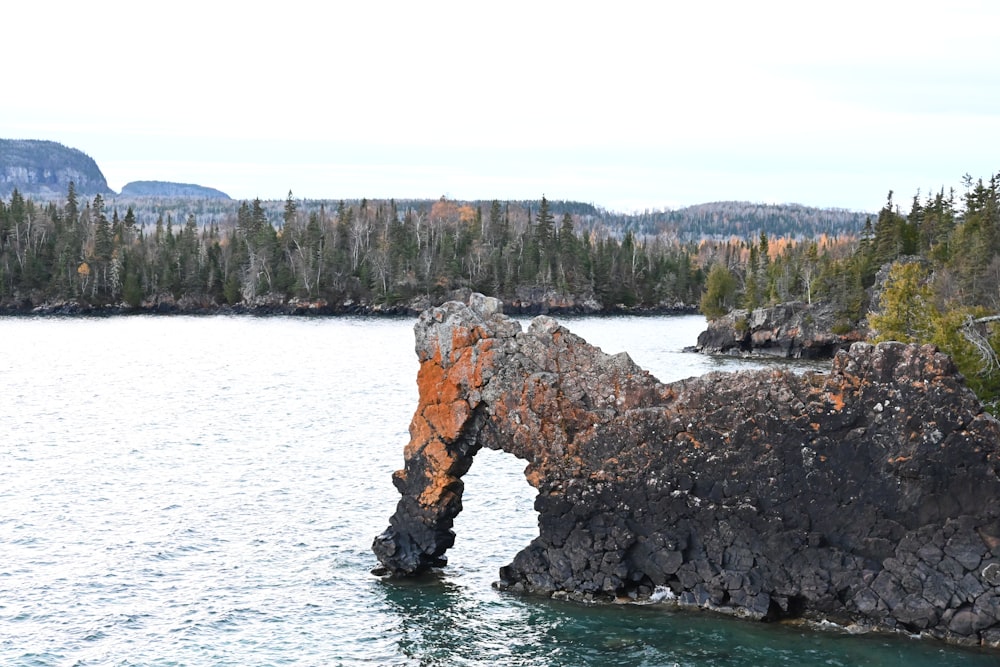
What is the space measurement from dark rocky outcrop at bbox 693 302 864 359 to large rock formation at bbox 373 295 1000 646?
260 ft

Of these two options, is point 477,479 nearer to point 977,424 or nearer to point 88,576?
point 88,576

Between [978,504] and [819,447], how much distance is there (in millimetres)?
3680

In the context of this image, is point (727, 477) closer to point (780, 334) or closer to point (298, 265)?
point (780, 334)

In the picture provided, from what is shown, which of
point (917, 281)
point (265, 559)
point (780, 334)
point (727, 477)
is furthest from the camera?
point (780, 334)

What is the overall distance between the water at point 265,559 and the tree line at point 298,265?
102 m

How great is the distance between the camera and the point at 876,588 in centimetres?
2330

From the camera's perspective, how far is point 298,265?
170 meters

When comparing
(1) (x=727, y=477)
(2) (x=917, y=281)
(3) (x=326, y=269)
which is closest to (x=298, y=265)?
(3) (x=326, y=269)

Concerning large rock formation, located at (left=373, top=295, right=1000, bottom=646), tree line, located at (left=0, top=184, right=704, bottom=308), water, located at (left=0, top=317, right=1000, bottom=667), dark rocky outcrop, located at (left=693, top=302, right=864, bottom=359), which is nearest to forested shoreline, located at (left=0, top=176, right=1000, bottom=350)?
tree line, located at (left=0, top=184, right=704, bottom=308)

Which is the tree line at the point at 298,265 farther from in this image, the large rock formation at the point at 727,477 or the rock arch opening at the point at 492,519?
the large rock formation at the point at 727,477

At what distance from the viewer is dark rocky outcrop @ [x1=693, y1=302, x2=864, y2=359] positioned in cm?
10138

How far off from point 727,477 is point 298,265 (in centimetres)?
15137

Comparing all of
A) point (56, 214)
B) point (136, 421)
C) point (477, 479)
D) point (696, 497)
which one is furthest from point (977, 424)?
point (56, 214)

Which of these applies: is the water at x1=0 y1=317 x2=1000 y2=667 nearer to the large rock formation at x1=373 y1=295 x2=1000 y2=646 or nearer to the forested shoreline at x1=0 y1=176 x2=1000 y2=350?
the large rock formation at x1=373 y1=295 x2=1000 y2=646
